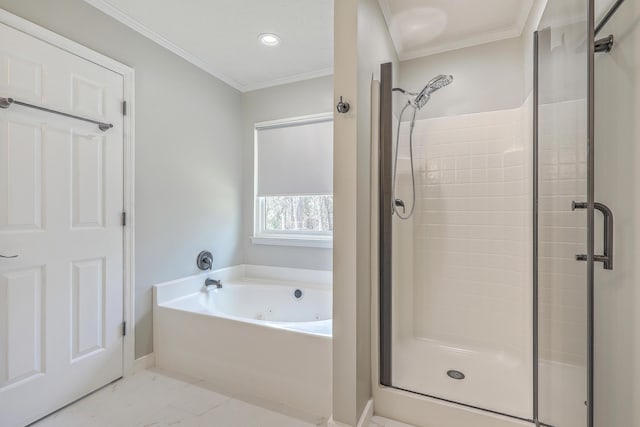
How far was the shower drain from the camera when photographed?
1.80 metres

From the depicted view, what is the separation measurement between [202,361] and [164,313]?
1.58 feet

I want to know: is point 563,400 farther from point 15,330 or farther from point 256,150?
point 256,150

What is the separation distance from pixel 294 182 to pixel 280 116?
0.67 m

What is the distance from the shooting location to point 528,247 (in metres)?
2.00

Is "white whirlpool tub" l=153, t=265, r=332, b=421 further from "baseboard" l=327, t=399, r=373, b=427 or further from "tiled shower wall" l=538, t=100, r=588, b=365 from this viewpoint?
"tiled shower wall" l=538, t=100, r=588, b=365

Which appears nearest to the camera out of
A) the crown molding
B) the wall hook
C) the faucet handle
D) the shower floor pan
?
the wall hook

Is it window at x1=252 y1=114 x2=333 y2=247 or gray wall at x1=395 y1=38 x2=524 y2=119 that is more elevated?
gray wall at x1=395 y1=38 x2=524 y2=119

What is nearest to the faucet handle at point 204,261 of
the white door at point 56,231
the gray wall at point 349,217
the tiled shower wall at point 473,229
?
the white door at point 56,231

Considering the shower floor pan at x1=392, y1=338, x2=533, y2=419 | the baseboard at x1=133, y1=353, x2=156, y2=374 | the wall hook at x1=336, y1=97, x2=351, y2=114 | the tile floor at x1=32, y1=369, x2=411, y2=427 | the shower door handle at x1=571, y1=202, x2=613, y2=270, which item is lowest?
the tile floor at x1=32, y1=369, x2=411, y2=427

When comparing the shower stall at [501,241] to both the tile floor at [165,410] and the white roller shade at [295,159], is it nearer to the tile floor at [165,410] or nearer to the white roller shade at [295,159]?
the tile floor at [165,410]

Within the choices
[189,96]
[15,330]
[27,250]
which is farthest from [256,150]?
[15,330]

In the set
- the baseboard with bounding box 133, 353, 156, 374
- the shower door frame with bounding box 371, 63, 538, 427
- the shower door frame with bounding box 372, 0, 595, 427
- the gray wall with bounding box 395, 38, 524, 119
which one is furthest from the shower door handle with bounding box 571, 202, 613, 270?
the baseboard with bounding box 133, 353, 156, 374

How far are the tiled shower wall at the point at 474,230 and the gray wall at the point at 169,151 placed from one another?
172 centimetres

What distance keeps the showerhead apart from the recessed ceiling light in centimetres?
115
